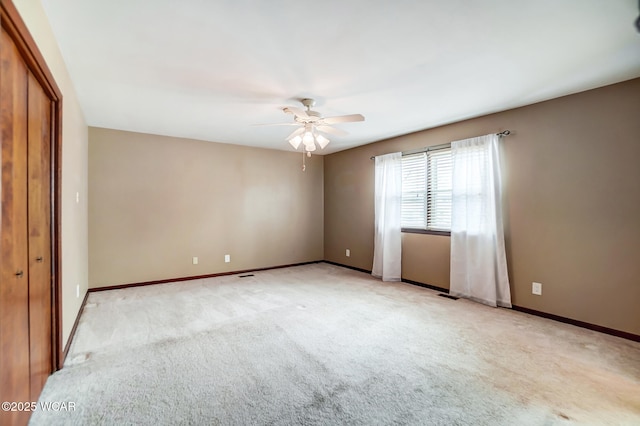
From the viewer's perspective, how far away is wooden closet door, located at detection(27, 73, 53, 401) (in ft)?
5.59

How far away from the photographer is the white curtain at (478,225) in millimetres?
3543

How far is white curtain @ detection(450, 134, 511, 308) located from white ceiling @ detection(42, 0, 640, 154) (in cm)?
60

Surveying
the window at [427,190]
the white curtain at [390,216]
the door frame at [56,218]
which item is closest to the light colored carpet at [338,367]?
the door frame at [56,218]

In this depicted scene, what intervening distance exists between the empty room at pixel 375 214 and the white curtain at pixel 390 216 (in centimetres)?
3

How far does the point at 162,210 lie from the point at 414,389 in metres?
4.35

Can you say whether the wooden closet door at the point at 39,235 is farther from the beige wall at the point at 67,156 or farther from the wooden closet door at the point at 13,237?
the beige wall at the point at 67,156

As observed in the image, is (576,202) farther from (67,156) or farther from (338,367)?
(67,156)

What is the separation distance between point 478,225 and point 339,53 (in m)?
2.77

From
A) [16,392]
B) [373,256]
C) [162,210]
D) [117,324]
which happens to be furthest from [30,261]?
[373,256]

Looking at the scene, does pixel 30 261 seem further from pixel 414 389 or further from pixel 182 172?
pixel 182 172

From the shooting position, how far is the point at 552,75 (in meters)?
2.60

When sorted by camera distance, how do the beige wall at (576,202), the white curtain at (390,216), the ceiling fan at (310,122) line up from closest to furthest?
the beige wall at (576,202)
the ceiling fan at (310,122)
the white curtain at (390,216)

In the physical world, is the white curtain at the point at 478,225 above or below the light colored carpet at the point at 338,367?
above

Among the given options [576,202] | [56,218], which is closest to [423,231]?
[576,202]
